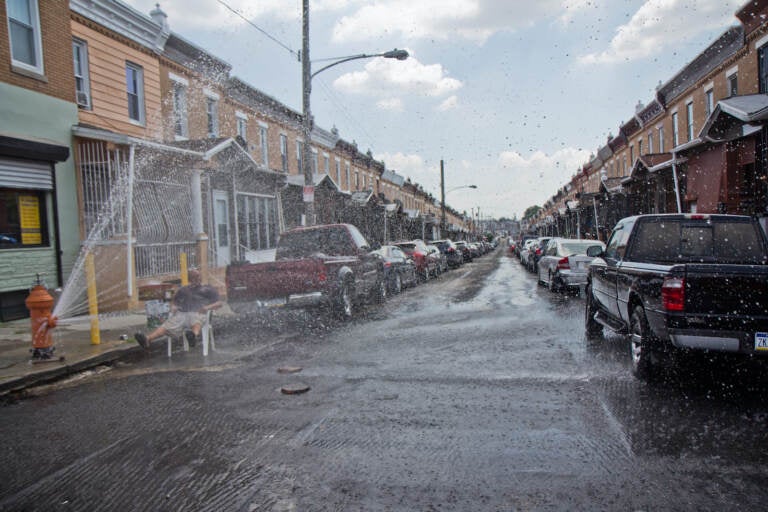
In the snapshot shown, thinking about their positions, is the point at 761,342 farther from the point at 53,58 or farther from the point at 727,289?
the point at 53,58

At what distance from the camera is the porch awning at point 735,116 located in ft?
38.4

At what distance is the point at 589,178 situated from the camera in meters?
49.3

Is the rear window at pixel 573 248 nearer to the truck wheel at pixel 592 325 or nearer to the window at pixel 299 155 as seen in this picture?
the truck wheel at pixel 592 325

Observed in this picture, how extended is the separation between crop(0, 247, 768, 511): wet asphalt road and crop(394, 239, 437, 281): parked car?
43.4 ft

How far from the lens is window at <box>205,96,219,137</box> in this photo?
20033mm

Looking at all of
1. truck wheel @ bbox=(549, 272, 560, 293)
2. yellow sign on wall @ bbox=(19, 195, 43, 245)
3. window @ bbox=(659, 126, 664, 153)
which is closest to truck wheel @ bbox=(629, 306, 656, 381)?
truck wheel @ bbox=(549, 272, 560, 293)

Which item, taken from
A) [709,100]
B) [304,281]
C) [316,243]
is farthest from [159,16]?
[709,100]

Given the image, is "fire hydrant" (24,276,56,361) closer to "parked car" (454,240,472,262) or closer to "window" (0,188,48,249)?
"window" (0,188,48,249)

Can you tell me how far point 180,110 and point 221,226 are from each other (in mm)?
3956

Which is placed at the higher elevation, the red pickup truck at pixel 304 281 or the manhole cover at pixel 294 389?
the red pickup truck at pixel 304 281

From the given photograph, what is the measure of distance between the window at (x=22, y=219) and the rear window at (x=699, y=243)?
37.6 ft

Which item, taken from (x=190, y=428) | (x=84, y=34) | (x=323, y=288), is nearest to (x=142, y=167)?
(x=84, y=34)

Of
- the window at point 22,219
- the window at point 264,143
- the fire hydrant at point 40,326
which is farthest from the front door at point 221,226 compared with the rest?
the fire hydrant at point 40,326

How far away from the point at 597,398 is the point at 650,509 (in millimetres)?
2332
